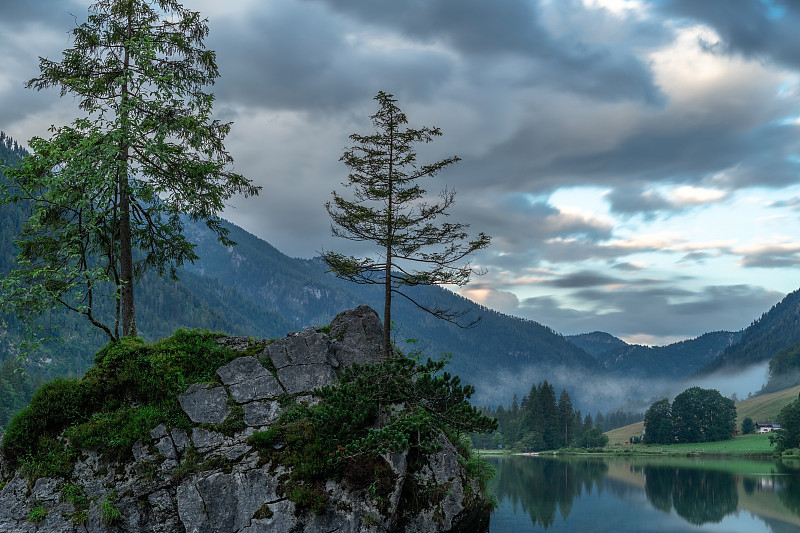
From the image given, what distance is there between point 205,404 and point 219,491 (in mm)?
3963

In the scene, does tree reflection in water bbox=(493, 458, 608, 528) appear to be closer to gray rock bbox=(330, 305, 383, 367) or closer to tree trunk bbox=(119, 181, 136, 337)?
gray rock bbox=(330, 305, 383, 367)

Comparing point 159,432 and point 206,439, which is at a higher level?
point 159,432

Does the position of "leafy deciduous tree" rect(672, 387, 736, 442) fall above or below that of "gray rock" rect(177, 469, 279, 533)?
below

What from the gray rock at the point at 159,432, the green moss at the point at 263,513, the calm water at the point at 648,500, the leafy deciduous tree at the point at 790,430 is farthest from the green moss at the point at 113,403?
the leafy deciduous tree at the point at 790,430

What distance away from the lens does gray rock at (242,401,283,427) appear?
76.0 ft

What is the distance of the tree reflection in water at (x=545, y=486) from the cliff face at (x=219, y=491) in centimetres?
2058

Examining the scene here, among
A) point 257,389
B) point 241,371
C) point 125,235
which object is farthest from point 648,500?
point 125,235

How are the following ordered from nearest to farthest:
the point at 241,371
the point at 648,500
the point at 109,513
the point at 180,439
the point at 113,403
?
the point at 109,513, the point at 180,439, the point at 113,403, the point at 241,371, the point at 648,500

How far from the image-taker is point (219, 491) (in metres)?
20.4

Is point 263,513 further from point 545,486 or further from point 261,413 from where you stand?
point 545,486

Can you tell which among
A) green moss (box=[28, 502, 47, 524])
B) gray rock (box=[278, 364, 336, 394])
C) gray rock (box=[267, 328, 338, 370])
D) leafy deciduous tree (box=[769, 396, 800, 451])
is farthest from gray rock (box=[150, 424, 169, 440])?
leafy deciduous tree (box=[769, 396, 800, 451])

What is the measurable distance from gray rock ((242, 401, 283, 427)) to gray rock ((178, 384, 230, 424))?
2.58ft

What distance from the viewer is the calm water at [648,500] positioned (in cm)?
5388

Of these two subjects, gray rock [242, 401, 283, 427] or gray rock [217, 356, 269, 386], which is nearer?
gray rock [242, 401, 283, 427]
